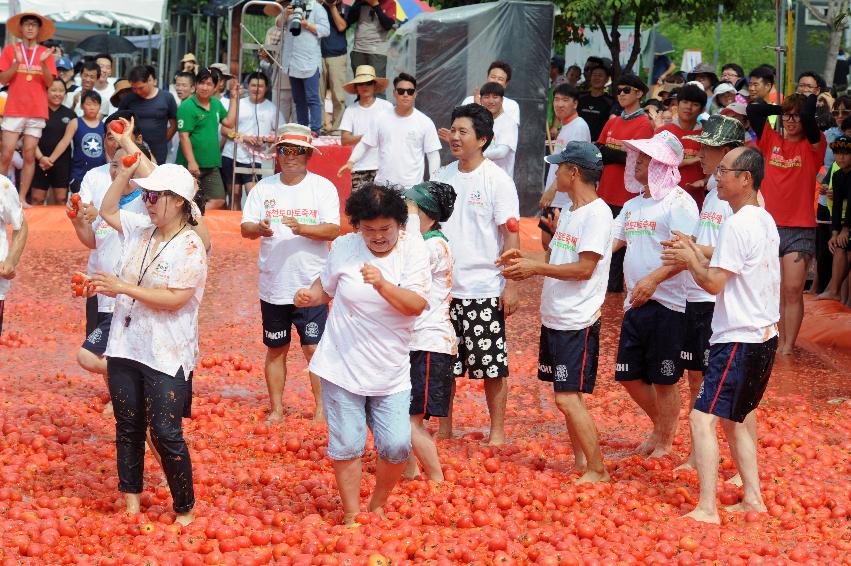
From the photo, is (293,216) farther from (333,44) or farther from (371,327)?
(333,44)

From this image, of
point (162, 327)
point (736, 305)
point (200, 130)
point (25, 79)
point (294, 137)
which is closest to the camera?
point (162, 327)

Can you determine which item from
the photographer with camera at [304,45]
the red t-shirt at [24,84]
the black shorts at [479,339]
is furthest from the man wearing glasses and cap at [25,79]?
the black shorts at [479,339]

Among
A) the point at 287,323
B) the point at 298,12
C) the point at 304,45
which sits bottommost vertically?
the point at 287,323

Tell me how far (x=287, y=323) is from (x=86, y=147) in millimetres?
10570

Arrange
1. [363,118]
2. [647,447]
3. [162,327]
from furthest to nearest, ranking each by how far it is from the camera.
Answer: [363,118] < [647,447] < [162,327]

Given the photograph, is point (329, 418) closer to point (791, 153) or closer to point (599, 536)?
point (599, 536)

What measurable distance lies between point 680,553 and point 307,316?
3.67 meters

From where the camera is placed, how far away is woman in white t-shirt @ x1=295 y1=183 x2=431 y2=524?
19.1 ft

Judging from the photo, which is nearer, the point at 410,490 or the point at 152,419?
the point at 152,419

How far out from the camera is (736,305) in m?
6.37

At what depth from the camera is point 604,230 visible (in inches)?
273

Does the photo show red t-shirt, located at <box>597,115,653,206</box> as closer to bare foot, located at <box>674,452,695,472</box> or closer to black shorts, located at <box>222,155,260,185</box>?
bare foot, located at <box>674,452,695,472</box>

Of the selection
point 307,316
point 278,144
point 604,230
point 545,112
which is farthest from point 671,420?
point 545,112

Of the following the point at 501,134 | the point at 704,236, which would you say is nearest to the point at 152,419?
the point at 704,236
